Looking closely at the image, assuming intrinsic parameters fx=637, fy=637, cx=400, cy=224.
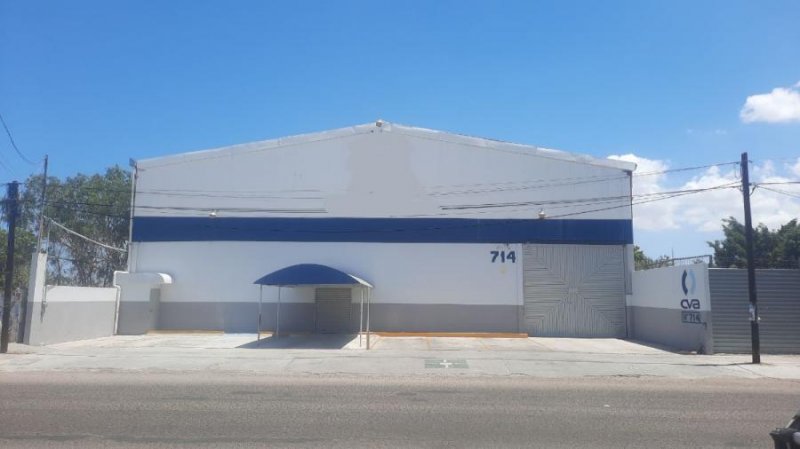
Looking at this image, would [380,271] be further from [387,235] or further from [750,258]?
[750,258]

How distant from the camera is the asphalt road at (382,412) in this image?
8141 millimetres

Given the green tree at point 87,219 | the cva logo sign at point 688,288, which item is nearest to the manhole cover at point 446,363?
the cva logo sign at point 688,288

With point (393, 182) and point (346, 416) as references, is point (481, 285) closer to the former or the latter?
point (393, 182)

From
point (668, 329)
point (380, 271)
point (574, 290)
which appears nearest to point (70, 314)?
point (380, 271)

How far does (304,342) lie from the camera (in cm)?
2352

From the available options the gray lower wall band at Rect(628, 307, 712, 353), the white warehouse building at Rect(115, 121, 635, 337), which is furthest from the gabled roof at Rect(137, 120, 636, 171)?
the gray lower wall band at Rect(628, 307, 712, 353)

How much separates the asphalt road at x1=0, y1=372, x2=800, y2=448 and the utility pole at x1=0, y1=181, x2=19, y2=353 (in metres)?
6.60

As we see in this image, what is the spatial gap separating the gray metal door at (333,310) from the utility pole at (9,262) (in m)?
11.8

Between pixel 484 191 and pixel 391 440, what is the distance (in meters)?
21.2

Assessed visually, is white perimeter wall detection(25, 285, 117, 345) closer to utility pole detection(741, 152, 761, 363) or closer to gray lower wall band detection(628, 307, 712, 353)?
gray lower wall band detection(628, 307, 712, 353)

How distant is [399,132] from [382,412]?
20229mm

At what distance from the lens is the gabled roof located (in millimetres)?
28703

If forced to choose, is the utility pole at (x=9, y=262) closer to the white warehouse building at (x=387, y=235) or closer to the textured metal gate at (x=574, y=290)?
the white warehouse building at (x=387, y=235)

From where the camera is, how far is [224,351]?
20406 mm
